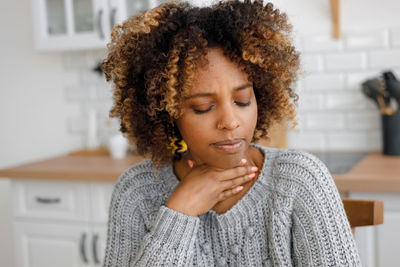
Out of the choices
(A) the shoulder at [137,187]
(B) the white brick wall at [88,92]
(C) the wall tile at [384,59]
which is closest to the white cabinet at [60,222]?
(B) the white brick wall at [88,92]

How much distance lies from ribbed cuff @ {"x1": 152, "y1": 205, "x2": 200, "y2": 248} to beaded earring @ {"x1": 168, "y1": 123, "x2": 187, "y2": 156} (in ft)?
0.66

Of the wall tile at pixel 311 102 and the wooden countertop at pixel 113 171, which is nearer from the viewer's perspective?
the wooden countertop at pixel 113 171

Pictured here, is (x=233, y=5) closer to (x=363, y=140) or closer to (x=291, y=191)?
(x=291, y=191)

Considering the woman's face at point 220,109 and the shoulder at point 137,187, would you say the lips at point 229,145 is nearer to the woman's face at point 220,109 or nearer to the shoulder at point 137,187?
the woman's face at point 220,109

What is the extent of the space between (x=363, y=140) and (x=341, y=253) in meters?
1.42

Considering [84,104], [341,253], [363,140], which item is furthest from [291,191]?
[84,104]

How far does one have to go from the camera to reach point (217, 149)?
921 millimetres

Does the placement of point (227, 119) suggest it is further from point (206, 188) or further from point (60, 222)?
point (60, 222)

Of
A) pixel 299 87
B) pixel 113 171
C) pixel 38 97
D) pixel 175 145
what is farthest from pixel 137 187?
pixel 38 97

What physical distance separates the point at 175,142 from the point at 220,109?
0.28m

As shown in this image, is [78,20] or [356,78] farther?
[78,20]

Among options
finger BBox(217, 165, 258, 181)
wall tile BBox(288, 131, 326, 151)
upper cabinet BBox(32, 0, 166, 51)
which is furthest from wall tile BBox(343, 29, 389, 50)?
finger BBox(217, 165, 258, 181)

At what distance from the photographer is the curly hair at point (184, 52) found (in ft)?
2.96

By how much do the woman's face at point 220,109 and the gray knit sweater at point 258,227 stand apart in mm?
159
